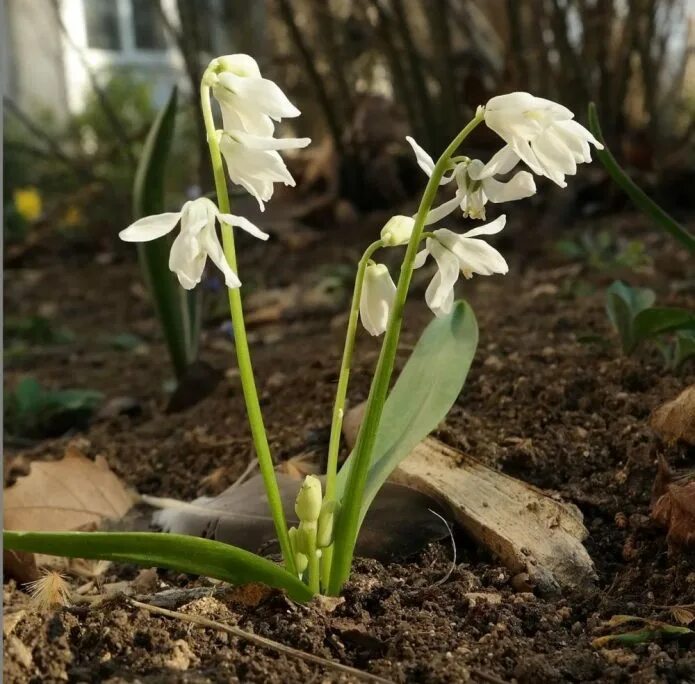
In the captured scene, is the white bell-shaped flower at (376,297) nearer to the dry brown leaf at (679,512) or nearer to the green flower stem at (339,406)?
the green flower stem at (339,406)

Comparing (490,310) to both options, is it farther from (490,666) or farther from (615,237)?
(490,666)

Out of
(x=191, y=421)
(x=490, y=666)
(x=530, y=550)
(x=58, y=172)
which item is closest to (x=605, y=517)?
(x=530, y=550)

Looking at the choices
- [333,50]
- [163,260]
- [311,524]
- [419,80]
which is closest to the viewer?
[311,524]

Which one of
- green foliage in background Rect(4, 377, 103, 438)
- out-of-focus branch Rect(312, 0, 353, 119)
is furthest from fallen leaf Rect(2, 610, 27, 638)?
out-of-focus branch Rect(312, 0, 353, 119)

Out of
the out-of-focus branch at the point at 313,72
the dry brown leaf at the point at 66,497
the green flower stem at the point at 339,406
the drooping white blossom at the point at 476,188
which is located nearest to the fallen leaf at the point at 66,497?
the dry brown leaf at the point at 66,497

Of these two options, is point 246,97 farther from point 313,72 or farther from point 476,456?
point 313,72

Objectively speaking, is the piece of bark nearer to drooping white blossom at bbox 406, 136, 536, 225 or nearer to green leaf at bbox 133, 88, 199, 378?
drooping white blossom at bbox 406, 136, 536, 225

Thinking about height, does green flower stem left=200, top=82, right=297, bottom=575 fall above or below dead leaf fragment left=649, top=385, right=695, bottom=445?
above

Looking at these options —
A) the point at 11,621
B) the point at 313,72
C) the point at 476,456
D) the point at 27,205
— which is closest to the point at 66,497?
the point at 11,621
